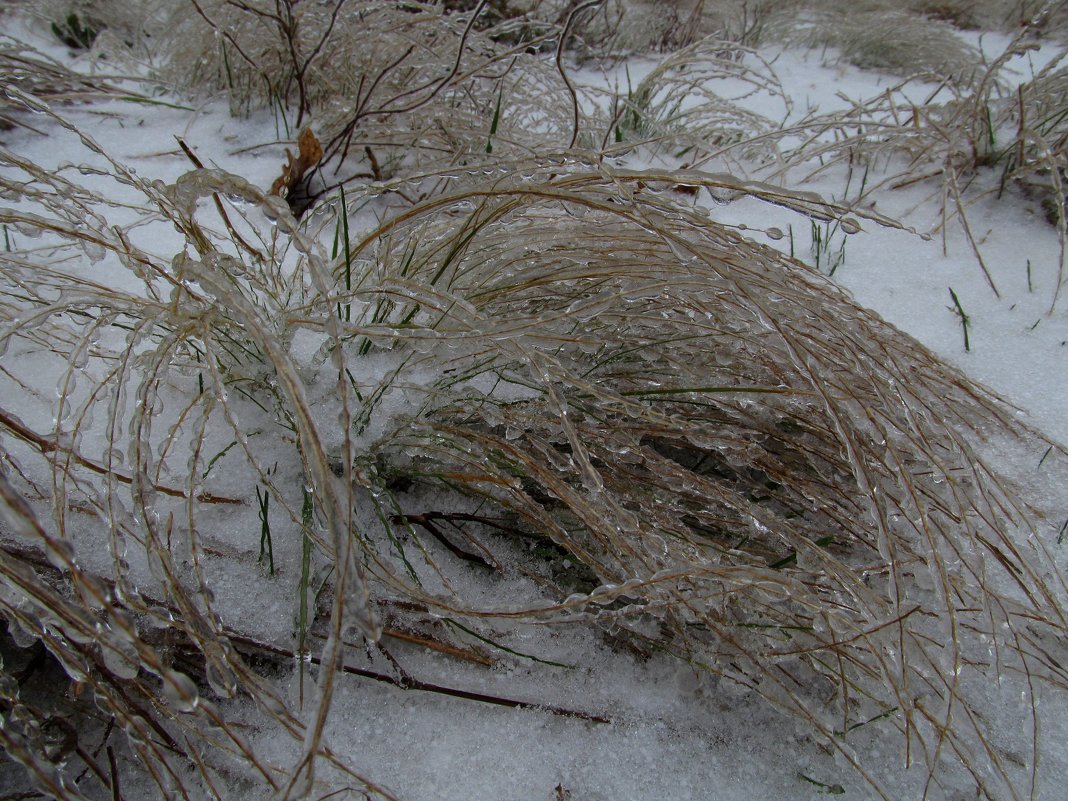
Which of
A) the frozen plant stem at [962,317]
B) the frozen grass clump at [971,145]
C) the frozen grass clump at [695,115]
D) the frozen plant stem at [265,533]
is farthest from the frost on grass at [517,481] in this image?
the frozen grass clump at [695,115]

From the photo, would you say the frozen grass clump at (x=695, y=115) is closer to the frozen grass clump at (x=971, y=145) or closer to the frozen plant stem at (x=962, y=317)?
the frozen grass clump at (x=971, y=145)

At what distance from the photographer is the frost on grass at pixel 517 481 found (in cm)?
67

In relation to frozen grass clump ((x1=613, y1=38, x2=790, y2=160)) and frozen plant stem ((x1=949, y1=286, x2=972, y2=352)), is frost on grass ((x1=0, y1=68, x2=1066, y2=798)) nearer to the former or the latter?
frozen plant stem ((x1=949, y1=286, x2=972, y2=352))

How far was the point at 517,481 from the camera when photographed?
82 cm

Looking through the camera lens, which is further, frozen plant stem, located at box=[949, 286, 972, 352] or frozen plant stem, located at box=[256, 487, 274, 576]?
→ frozen plant stem, located at box=[949, 286, 972, 352]

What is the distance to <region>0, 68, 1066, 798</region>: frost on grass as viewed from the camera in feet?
2.20

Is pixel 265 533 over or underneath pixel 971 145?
underneath

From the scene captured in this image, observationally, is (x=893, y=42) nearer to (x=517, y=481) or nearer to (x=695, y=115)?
(x=695, y=115)

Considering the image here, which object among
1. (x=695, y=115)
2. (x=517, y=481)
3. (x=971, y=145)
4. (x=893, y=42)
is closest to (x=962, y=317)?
(x=971, y=145)

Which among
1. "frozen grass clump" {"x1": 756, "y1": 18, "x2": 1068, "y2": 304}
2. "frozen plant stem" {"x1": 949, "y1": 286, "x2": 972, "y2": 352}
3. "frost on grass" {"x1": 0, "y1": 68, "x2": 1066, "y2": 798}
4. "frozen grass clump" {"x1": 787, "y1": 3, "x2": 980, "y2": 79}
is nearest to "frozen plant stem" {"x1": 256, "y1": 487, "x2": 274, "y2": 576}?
"frost on grass" {"x1": 0, "y1": 68, "x2": 1066, "y2": 798}

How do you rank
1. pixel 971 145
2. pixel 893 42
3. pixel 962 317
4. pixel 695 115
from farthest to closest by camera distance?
pixel 893 42, pixel 695 115, pixel 971 145, pixel 962 317

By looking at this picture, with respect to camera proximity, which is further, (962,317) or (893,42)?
(893,42)

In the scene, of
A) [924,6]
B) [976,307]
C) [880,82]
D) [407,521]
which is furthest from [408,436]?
[924,6]

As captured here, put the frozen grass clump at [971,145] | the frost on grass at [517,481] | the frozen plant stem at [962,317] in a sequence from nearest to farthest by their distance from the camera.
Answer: the frost on grass at [517,481], the frozen plant stem at [962,317], the frozen grass clump at [971,145]
